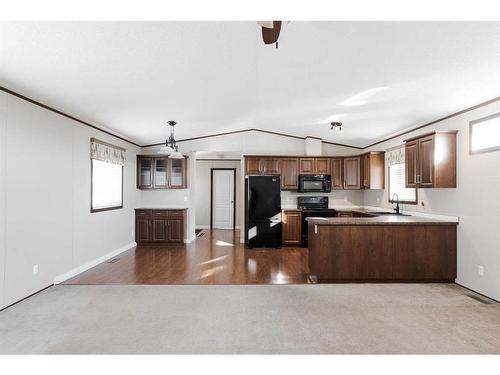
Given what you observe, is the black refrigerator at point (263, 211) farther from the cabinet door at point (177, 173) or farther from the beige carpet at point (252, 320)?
the beige carpet at point (252, 320)

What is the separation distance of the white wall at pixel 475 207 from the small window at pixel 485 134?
63 millimetres

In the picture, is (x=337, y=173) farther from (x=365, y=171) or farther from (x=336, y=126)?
(x=336, y=126)

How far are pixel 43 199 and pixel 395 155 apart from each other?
577 centimetres

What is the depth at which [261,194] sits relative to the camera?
6.55m

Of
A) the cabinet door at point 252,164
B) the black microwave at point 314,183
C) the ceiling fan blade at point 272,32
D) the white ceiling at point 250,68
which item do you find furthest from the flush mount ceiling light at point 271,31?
the black microwave at point 314,183

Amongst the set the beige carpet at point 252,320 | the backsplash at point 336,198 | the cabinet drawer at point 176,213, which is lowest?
the beige carpet at point 252,320

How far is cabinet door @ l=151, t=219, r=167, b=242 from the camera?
6887 mm

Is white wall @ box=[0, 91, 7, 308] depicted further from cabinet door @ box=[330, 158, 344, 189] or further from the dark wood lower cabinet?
cabinet door @ box=[330, 158, 344, 189]

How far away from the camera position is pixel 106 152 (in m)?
5.41

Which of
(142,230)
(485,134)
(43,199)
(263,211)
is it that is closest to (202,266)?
→ (263,211)

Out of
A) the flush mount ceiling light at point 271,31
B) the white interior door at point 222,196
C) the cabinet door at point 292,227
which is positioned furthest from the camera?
the white interior door at point 222,196

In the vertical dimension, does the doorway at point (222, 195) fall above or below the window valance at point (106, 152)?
below

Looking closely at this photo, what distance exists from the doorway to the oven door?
3.59 meters

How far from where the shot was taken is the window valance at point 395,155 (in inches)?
217
